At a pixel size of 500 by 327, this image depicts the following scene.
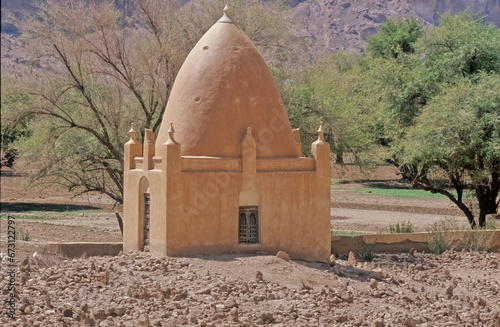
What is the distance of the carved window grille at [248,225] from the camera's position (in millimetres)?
15414

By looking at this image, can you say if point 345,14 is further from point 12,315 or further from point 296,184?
point 12,315

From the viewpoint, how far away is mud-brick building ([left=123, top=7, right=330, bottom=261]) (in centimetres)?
1492

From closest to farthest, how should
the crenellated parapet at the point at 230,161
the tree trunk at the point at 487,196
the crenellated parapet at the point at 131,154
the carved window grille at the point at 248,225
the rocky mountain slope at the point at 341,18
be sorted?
the crenellated parapet at the point at 230,161, the carved window grille at the point at 248,225, the crenellated parapet at the point at 131,154, the tree trunk at the point at 487,196, the rocky mountain slope at the point at 341,18

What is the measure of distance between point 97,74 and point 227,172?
969cm

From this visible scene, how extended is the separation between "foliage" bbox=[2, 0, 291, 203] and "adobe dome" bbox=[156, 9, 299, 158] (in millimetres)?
5853

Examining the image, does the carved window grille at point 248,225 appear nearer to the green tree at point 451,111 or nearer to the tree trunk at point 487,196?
the green tree at point 451,111

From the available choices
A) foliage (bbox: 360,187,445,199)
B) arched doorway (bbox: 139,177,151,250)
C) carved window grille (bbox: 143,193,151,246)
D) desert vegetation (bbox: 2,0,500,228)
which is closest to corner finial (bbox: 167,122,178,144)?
arched doorway (bbox: 139,177,151,250)

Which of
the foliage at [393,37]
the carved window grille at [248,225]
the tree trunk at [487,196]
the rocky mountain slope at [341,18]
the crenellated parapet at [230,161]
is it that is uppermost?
the rocky mountain slope at [341,18]

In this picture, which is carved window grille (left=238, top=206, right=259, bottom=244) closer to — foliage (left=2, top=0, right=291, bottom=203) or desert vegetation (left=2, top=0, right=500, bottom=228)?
foliage (left=2, top=0, right=291, bottom=203)

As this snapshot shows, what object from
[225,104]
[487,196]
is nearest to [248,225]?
[225,104]

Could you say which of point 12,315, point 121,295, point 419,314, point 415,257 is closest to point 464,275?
point 415,257

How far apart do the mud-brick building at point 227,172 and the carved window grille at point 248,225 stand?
2 centimetres

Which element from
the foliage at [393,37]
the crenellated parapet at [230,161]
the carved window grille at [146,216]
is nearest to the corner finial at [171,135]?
the crenellated parapet at [230,161]

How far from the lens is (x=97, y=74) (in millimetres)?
23594
